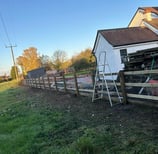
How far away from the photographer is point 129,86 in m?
6.95

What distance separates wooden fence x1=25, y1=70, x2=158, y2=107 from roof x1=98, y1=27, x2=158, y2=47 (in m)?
6.37

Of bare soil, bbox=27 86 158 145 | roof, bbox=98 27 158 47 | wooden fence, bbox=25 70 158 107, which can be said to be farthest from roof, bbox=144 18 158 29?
bare soil, bbox=27 86 158 145

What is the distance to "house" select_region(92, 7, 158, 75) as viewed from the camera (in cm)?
1803

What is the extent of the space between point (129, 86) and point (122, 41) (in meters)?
12.1

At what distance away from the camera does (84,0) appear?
22.6 meters

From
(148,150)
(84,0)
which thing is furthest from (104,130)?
(84,0)

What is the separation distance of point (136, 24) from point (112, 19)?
19.1ft

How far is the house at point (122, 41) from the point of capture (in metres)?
18.0

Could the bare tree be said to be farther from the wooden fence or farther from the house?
the wooden fence

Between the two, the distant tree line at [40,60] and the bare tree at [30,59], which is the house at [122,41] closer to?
the distant tree line at [40,60]

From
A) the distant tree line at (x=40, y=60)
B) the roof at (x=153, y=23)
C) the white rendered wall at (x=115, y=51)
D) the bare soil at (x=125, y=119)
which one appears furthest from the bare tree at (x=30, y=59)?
the bare soil at (x=125, y=119)

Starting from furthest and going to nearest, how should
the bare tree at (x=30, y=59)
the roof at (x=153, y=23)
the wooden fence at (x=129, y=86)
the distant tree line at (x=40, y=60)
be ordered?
the bare tree at (x=30, y=59), the distant tree line at (x=40, y=60), the roof at (x=153, y=23), the wooden fence at (x=129, y=86)

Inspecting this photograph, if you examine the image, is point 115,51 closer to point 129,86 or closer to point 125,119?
point 129,86

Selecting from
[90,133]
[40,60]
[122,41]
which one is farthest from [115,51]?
[40,60]
